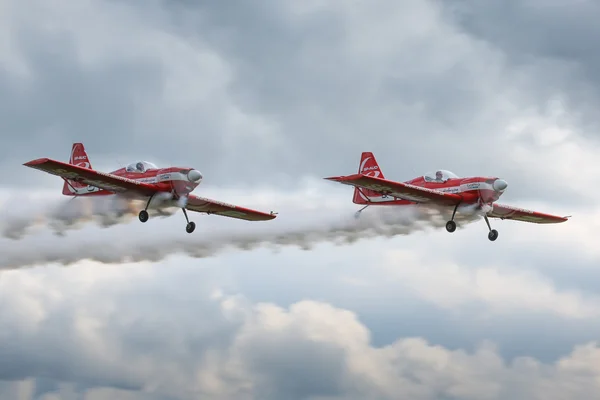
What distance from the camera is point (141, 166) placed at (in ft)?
234

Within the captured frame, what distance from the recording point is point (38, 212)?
75.2m

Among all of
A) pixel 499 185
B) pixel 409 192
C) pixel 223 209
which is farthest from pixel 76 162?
pixel 499 185

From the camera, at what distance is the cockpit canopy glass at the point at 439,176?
72.5 meters

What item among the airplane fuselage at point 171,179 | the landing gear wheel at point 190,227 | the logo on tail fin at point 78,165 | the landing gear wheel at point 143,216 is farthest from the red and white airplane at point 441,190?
the logo on tail fin at point 78,165

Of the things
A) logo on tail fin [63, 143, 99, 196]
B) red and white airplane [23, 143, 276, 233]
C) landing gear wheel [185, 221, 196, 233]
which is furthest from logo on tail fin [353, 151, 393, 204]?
logo on tail fin [63, 143, 99, 196]

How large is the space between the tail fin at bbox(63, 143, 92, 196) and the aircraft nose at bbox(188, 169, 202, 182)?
22.1ft

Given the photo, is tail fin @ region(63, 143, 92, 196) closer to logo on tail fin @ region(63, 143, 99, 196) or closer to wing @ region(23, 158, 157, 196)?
logo on tail fin @ region(63, 143, 99, 196)

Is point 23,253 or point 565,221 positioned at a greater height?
point 565,221

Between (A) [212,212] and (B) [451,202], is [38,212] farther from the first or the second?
(B) [451,202]

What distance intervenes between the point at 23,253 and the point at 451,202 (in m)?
19.5

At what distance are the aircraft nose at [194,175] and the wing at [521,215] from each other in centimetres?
1314

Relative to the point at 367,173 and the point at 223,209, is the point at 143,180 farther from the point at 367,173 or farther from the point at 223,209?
the point at 367,173

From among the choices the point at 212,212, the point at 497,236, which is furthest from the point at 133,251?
the point at 497,236

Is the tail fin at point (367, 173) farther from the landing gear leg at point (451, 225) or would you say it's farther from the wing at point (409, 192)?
the landing gear leg at point (451, 225)
